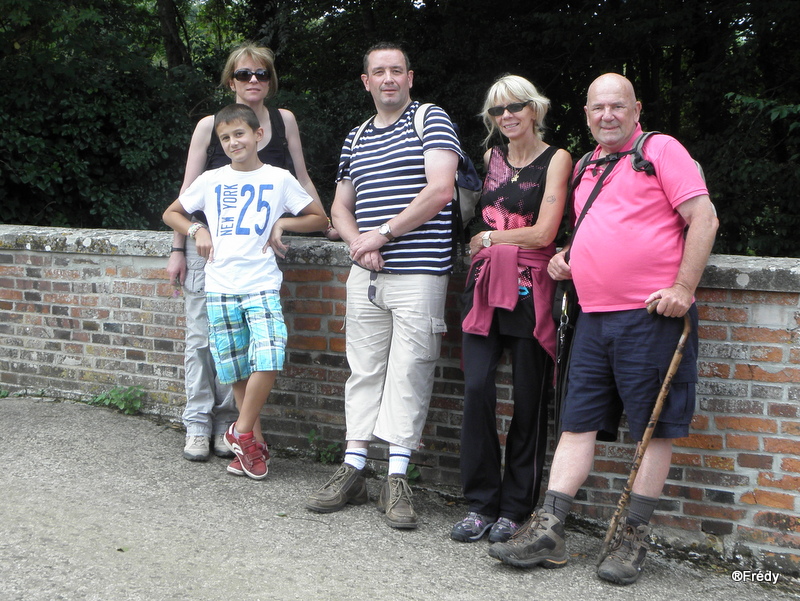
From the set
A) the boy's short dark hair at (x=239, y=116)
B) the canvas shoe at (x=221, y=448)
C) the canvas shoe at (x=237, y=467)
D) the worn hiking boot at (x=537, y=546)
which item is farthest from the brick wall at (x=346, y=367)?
the boy's short dark hair at (x=239, y=116)

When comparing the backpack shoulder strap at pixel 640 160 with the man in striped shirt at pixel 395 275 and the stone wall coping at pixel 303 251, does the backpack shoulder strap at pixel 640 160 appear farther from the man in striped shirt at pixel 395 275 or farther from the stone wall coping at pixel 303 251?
the man in striped shirt at pixel 395 275

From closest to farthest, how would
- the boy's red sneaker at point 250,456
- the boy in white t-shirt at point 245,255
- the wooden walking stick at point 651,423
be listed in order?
the wooden walking stick at point 651,423 < the boy in white t-shirt at point 245,255 < the boy's red sneaker at point 250,456

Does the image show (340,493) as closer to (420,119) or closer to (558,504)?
(558,504)

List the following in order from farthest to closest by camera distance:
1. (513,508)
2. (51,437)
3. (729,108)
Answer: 1. (729,108)
2. (51,437)
3. (513,508)

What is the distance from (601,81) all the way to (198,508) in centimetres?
257

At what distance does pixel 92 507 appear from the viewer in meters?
3.75

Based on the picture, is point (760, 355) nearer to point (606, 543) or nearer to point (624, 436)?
point (624, 436)

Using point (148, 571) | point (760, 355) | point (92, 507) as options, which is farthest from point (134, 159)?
point (760, 355)

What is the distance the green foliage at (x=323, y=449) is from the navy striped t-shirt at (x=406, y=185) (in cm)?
122

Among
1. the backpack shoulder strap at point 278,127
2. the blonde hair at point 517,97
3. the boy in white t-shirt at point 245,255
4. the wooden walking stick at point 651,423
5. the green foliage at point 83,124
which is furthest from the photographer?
the green foliage at point 83,124

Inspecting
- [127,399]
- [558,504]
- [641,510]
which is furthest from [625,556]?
[127,399]

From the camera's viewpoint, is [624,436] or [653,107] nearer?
[624,436]

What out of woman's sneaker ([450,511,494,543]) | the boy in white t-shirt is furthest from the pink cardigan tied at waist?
the boy in white t-shirt

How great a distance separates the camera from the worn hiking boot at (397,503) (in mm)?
3697
